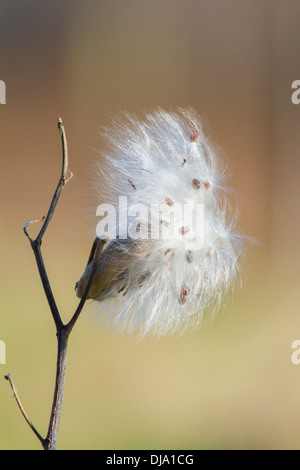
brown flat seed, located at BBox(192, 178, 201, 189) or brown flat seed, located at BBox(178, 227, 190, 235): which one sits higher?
brown flat seed, located at BBox(192, 178, 201, 189)

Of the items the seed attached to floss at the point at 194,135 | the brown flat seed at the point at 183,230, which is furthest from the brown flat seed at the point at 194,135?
the brown flat seed at the point at 183,230

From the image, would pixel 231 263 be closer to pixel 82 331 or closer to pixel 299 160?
pixel 82 331

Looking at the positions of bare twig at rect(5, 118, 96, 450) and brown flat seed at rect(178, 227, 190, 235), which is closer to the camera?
bare twig at rect(5, 118, 96, 450)

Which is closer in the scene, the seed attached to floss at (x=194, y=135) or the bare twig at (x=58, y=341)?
the bare twig at (x=58, y=341)

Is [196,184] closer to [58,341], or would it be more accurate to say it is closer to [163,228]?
[163,228]

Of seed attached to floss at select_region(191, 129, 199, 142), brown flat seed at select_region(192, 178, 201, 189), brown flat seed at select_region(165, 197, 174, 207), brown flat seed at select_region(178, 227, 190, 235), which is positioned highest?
seed attached to floss at select_region(191, 129, 199, 142)

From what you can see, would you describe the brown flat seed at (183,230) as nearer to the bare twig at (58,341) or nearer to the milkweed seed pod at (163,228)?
the milkweed seed pod at (163,228)

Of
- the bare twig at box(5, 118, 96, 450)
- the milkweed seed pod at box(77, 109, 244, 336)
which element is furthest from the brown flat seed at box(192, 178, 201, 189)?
the bare twig at box(5, 118, 96, 450)

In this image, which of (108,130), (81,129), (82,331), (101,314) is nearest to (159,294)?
(101,314)

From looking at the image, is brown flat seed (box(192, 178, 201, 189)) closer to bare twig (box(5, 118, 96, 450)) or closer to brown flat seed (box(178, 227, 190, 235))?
brown flat seed (box(178, 227, 190, 235))
